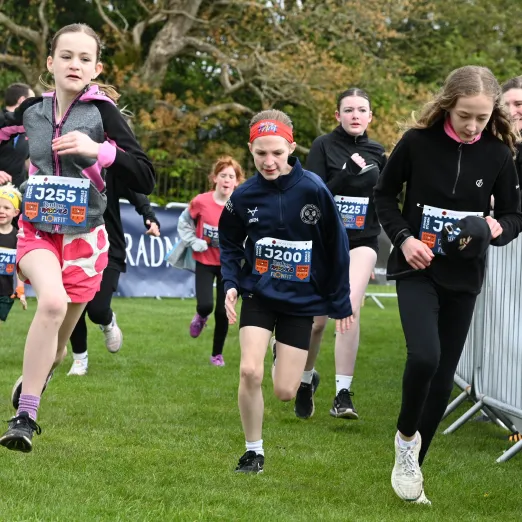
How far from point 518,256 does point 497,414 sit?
1186 mm

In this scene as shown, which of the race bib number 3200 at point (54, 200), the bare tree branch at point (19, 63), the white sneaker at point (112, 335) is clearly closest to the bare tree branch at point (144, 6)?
the bare tree branch at point (19, 63)

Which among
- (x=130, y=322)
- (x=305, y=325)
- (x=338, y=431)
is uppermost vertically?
(x=305, y=325)

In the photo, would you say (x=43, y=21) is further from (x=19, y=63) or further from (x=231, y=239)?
(x=231, y=239)

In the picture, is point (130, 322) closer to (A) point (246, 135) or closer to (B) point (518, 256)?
(B) point (518, 256)

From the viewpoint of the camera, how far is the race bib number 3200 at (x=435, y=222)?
Result: 538 centimetres

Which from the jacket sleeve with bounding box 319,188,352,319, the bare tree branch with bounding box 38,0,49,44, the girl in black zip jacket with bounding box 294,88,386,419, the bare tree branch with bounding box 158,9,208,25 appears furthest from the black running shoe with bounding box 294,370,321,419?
the bare tree branch with bounding box 38,0,49,44

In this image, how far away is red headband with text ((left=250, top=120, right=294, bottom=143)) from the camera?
19.3 ft

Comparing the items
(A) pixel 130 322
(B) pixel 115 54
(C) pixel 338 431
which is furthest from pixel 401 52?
(C) pixel 338 431

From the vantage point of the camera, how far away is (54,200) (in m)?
5.59

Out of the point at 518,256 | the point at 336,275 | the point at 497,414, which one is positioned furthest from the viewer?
the point at 497,414

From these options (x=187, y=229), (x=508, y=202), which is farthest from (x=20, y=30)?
(x=508, y=202)

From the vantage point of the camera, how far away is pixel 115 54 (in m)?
28.1

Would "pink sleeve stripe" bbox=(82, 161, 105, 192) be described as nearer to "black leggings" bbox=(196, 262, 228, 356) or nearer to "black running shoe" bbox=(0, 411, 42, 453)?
"black running shoe" bbox=(0, 411, 42, 453)

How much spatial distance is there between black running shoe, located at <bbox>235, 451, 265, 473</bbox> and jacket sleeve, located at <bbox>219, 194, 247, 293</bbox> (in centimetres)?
95
